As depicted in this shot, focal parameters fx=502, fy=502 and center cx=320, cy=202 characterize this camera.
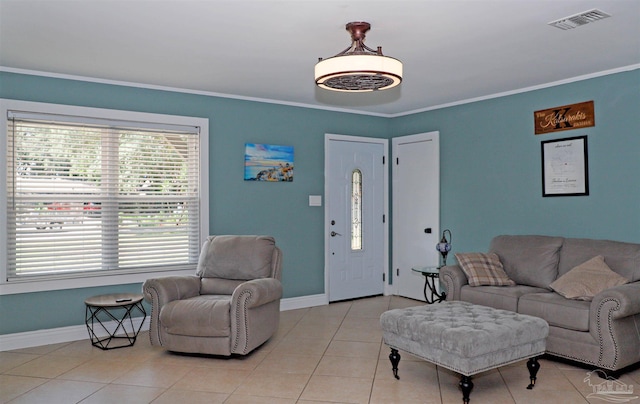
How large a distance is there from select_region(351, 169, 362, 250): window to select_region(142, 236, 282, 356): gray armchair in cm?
189

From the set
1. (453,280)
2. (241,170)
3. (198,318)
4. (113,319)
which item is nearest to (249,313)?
(198,318)

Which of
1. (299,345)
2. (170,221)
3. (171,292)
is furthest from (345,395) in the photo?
(170,221)

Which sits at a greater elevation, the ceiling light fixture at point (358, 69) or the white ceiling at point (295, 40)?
the white ceiling at point (295, 40)

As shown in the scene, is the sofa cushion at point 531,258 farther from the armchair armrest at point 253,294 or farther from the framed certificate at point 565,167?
the armchair armrest at point 253,294

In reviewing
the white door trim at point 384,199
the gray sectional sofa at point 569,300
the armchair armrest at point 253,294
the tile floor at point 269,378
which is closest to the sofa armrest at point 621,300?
the gray sectional sofa at point 569,300

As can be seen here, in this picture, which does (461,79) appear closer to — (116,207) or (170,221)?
(170,221)

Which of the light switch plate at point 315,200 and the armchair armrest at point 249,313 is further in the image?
the light switch plate at point 315,200

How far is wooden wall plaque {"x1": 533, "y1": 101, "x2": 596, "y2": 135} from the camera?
4617 mm

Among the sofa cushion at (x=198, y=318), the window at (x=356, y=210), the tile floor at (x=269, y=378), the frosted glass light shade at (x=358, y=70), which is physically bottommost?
the tile floor at (x=269, y=378)

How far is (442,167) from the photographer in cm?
599

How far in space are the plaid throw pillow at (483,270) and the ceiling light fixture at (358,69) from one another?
2018 mm

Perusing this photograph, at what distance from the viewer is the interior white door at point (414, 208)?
6059 millimetres

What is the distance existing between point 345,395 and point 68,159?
10.6 ft

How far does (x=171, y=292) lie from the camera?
4.16 meters
